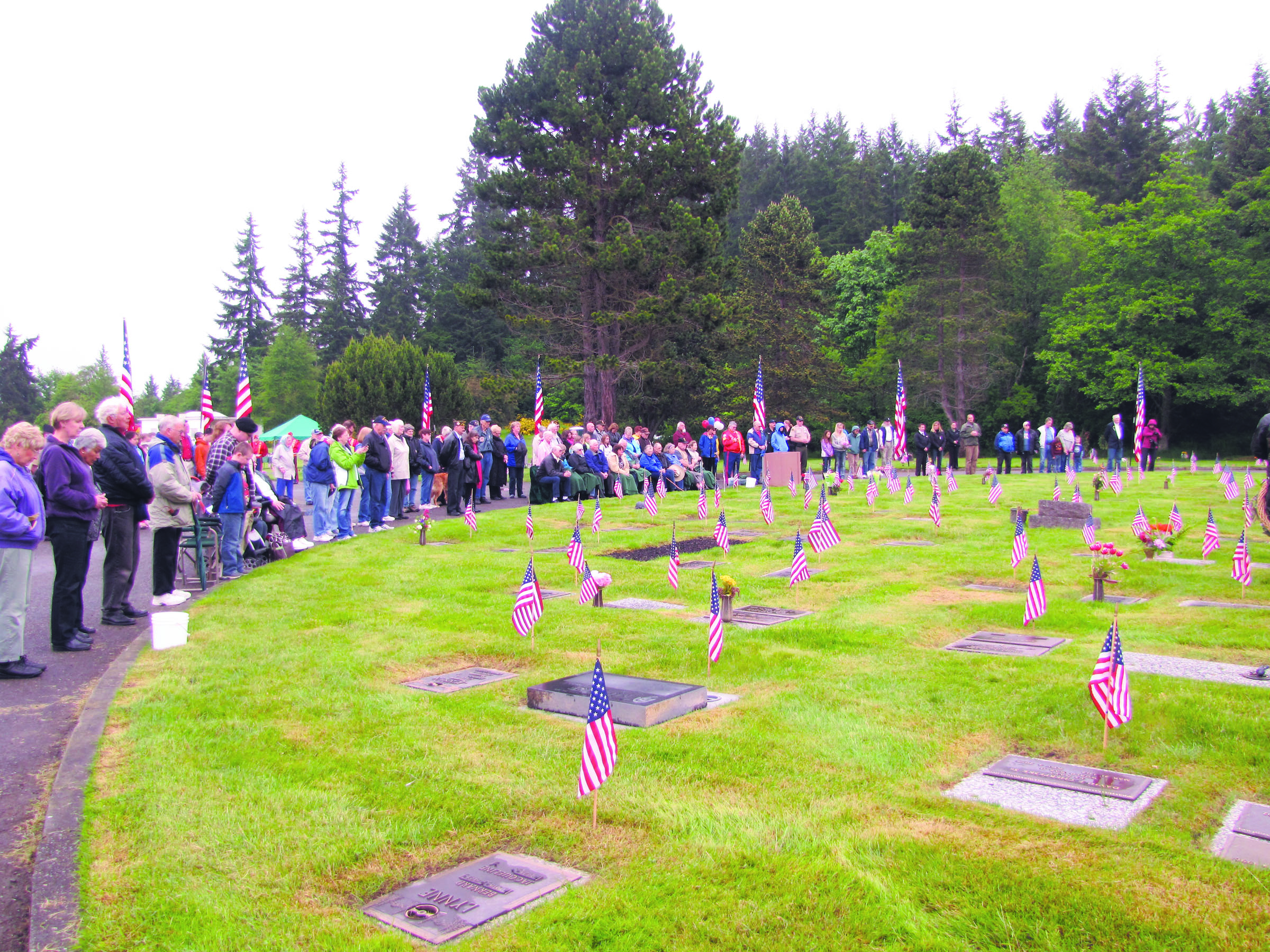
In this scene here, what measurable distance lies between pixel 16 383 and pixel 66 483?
8842cm

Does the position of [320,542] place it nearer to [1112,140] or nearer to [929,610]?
[929,610]

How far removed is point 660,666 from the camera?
284 inches

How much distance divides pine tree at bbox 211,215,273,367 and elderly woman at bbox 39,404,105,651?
247ft

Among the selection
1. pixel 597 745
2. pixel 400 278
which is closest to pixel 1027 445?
pixel 597 745

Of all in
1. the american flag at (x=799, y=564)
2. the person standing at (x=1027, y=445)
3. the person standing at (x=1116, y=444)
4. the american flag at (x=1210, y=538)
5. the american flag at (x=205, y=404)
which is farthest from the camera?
the person standing at (x=1027, y=445)

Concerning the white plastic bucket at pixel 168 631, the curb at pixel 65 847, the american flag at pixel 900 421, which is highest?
the american flag at pixel 900 421

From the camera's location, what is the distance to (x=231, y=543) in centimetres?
1188

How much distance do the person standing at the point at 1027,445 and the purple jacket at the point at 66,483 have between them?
28.4 meters

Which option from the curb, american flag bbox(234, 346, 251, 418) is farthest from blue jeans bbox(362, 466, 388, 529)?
the curb

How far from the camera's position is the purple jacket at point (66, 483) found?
25.2 feet

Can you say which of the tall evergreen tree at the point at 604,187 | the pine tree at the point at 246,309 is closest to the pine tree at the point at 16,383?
the pine tree at the point at 246,309

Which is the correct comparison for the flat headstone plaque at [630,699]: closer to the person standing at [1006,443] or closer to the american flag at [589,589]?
the american flag at [589,589]

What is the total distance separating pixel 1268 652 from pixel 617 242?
98.5ft

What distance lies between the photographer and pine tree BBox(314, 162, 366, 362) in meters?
72.5
